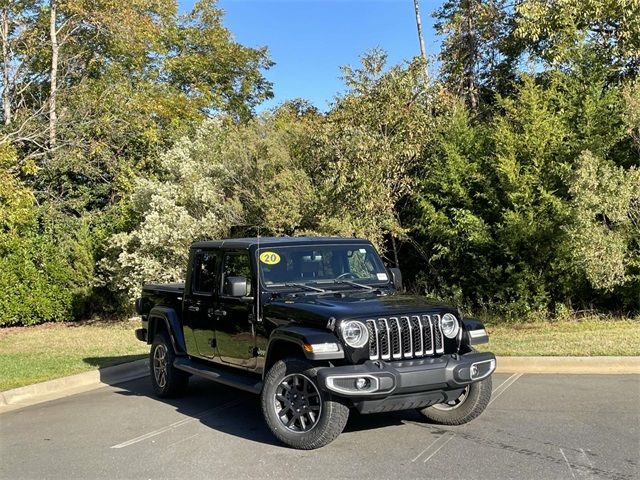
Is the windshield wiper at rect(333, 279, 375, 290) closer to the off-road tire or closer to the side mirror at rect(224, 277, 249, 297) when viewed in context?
the side mirror at rect(224, 277, 249, 297)

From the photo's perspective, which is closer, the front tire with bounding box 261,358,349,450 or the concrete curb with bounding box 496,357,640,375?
the front tire with bounding box 261,358,349,450

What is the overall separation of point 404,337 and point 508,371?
151 inches

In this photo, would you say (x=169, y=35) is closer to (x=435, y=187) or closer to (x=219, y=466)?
(x=435, y=187)

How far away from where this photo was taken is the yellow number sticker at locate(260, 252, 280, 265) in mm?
6889

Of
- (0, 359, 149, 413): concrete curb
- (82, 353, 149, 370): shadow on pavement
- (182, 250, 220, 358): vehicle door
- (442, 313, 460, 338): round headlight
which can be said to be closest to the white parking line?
(182, 250, 220, 358): vehicle door

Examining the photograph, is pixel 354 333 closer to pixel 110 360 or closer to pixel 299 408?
pixel 299 408

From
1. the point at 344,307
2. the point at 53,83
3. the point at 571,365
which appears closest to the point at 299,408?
the point at 344,307

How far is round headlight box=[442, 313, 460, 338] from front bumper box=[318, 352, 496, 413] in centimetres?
24

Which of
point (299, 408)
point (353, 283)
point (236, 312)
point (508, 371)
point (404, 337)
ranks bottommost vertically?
point (508, 371)

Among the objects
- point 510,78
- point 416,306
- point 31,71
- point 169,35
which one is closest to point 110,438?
point 416,306

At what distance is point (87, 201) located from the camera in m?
21.0

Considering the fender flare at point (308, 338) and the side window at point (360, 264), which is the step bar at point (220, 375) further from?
the side window at point (360, 264)

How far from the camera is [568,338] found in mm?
10617

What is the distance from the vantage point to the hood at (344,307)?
570 cm
